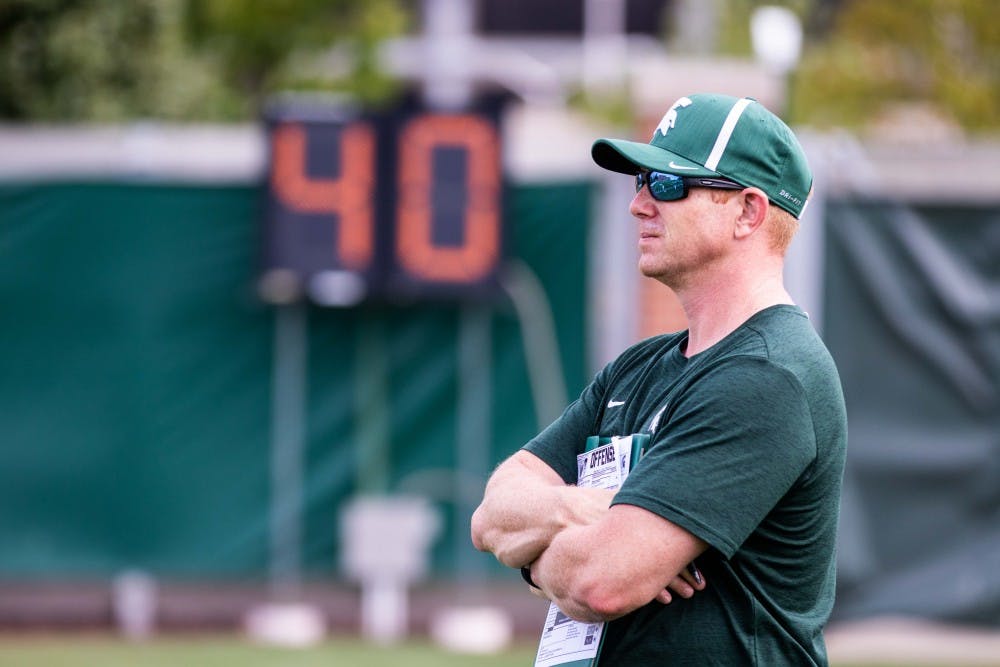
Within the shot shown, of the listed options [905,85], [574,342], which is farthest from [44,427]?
[905,85]

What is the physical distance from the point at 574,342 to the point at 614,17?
23360 mm

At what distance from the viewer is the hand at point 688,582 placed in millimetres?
2633

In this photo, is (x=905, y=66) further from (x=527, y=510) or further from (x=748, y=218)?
(x=527, y=510)

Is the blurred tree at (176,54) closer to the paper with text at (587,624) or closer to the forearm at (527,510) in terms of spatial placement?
the forearm at (527,510)

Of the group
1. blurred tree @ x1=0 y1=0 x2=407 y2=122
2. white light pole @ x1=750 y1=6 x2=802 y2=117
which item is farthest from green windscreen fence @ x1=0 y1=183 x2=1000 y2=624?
blurred tree @ x1=0 y1=0 x2=407 y2=122

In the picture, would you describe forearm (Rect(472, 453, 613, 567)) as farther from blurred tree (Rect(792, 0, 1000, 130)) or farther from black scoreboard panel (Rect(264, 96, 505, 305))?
blurred tree (Rect(792, 0, 1000, 130))

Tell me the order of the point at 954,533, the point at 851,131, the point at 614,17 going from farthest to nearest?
the point at 614,17 < the point at 851,131 < the point at 954,533

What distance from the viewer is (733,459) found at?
2.57 meters

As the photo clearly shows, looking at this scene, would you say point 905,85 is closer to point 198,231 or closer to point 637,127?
point 637,127

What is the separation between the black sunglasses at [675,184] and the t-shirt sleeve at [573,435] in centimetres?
49

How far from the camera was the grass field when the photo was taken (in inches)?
310

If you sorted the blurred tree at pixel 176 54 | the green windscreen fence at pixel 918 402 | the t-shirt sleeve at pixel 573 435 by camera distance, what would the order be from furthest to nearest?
the blurred tree at pixel 176 54
the green windscreen fence at pixel 918 402
the t-shirt sleeve at pixel 573 435

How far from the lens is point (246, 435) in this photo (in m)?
8.99

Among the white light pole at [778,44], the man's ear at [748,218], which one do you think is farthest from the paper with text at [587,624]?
the white light pole at [778,44]
